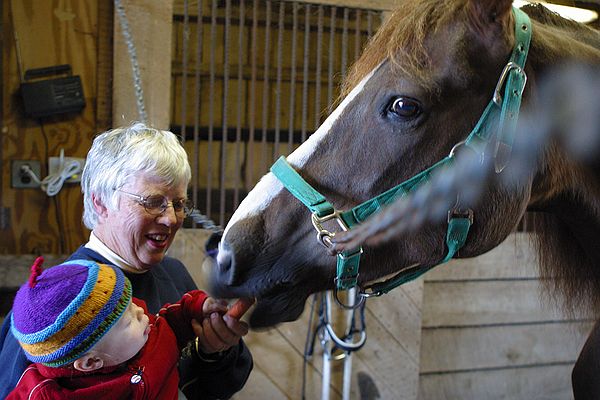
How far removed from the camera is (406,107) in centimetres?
108

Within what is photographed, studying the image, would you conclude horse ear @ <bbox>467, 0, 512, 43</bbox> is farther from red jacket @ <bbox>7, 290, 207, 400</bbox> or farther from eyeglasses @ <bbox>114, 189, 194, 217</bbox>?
red jacket @ <bbox>7, 290, 207, 400</bbox>

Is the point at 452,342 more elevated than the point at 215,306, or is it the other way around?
the point at 215,306

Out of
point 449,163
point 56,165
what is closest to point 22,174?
point 56,165

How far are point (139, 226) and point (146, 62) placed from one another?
1250 mm

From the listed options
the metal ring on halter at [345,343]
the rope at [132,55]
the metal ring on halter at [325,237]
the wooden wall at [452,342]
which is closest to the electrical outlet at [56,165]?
the rope at [132,55]

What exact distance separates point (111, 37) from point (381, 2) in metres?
1.11

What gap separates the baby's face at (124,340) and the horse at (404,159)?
0.51 ft

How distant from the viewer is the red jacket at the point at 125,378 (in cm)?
99

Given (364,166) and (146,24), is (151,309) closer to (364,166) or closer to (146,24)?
(364,166)

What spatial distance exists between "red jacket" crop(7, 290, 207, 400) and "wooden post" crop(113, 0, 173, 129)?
132 centimetres

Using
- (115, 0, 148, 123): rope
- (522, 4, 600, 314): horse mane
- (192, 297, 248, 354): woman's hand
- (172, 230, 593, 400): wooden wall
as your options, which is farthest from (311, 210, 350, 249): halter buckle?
(172, 230, 593, 400): wooden wall

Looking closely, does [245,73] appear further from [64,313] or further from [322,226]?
[64,313]

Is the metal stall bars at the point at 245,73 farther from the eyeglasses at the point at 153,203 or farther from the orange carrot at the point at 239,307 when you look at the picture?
the orange carrot at the point at 239,307

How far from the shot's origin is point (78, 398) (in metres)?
0.99
